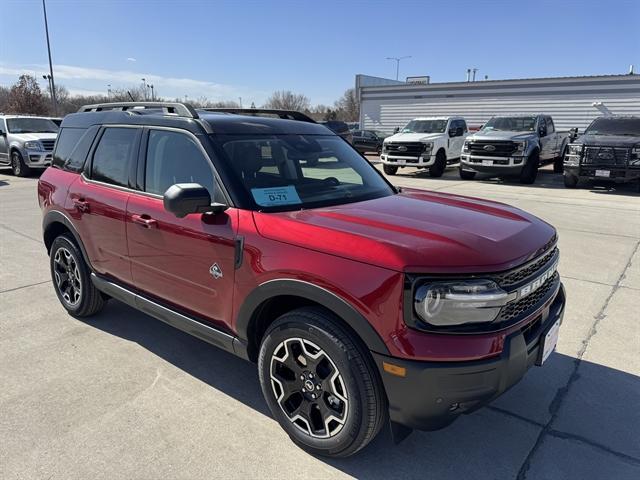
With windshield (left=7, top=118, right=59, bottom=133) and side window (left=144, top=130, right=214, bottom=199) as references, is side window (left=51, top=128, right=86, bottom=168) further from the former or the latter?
windshield (left=7, top=118, right=59, bottom=133)

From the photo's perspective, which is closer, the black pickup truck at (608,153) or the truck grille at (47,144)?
the black pickup truck at (608,153)

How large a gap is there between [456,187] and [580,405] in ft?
37.7

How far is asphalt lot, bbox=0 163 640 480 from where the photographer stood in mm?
2494

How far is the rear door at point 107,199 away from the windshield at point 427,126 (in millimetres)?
15052

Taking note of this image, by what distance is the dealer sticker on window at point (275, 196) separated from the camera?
2803mm

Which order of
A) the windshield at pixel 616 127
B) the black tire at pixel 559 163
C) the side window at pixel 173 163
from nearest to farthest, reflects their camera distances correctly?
the side window at pixel 173 163, the windshield at pixel 616 127, the black tire at pixel 559 163

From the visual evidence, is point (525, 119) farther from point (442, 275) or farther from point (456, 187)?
point (442, 275)

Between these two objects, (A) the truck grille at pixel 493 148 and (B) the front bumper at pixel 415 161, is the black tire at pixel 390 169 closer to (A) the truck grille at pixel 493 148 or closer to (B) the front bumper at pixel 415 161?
(B) the front bumper at pixel 415 161

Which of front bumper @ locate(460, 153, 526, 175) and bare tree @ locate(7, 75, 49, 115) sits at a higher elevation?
bare tree @ locate(7, 75, 49, 115)

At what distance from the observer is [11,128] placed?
622 inches

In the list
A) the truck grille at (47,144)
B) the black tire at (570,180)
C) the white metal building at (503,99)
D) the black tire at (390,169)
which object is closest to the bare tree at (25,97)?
the white metal building at (503,99)

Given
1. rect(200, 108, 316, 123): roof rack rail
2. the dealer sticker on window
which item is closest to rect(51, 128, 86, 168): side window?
rect(200, 108, 316, 123): roof rack rail

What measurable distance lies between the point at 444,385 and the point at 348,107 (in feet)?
267

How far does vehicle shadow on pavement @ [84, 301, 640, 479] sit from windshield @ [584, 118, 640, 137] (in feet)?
39.5
